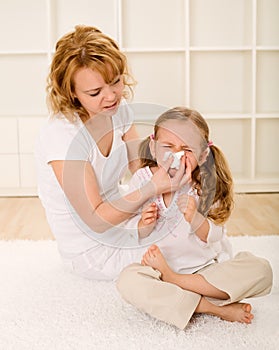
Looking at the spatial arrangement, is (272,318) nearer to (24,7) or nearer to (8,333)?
(8,333)

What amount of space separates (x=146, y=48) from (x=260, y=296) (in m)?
2.04

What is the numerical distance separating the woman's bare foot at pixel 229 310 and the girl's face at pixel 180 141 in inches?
13.7

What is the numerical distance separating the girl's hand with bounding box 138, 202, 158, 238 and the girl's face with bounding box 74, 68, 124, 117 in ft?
0.98

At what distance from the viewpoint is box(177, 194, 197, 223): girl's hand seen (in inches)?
65.1

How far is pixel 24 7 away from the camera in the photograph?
140 inches

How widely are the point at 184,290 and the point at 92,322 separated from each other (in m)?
0.24

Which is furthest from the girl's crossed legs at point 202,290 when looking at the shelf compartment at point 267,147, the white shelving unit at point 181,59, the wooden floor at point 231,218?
the shelf compartment at point 267,147

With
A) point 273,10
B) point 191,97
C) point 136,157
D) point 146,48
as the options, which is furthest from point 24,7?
point 136,157

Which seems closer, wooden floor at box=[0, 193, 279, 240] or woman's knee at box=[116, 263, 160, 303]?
woman's knee at box=[116, 263, 160, 303]

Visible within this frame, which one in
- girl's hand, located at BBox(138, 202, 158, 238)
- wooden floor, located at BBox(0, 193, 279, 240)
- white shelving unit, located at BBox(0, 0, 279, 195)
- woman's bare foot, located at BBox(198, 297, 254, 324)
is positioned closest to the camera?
woman's bare foot, located at BBox(198, 297, 254, 324)

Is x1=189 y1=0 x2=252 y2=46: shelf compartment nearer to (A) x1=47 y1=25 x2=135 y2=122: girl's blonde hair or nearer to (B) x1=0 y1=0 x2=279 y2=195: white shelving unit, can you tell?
(B) x1=0 y1=0 x2=279 y2=195: white shelving unit

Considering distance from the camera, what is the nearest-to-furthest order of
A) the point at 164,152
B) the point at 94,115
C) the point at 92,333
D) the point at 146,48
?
1. the point at 92,333
2. the point at 164,152
3. the point at 94,115
4. the point at 146,48

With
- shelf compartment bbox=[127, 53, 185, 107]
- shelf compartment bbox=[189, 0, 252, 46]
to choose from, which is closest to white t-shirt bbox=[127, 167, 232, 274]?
shelf compartment bbox=[127, 53, 185, 107]

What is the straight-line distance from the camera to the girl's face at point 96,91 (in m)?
1.72
